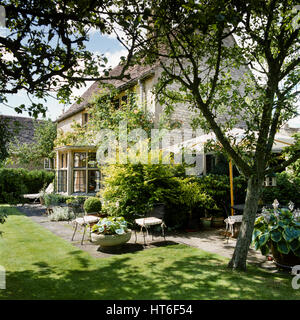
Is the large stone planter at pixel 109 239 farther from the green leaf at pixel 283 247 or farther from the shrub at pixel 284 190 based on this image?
the shrub at pixel 284 190

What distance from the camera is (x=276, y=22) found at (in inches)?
222

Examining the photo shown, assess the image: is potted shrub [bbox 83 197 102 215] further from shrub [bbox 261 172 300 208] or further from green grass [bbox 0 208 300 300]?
shrub [bbox 261 172 300 208]

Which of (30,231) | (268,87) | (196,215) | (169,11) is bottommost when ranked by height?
(30,231)

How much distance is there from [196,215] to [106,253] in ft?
12.5

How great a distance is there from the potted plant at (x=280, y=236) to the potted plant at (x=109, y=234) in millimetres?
3159

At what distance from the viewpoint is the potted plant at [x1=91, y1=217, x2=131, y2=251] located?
263 inches

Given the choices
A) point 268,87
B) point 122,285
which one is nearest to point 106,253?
point 122,285

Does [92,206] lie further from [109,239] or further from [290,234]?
[290,234]

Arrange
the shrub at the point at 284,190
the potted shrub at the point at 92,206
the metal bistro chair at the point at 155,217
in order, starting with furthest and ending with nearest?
the potted shrub at the point at 92,206 < the shrub at the point at 284,190 < the metal bistro chair at the point at 155,217

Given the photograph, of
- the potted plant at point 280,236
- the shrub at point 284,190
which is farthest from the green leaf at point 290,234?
the shrub at point 284,190

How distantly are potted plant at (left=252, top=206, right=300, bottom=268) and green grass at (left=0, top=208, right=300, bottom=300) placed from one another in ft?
1.26

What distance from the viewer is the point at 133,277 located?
5.04 m

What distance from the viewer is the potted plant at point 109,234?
6668 millimetres
